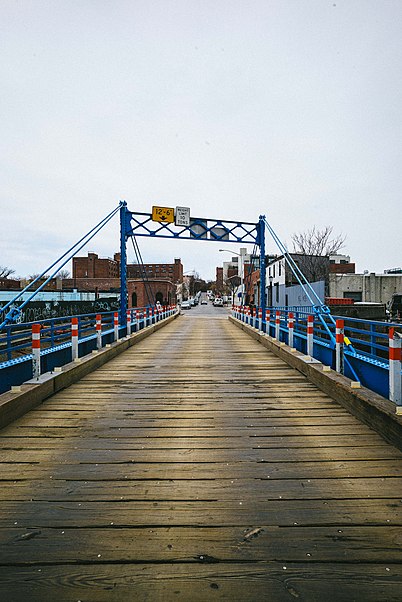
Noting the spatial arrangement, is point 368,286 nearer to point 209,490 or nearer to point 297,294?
point 297,294

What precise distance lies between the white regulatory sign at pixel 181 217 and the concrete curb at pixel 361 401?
12966 millimetres

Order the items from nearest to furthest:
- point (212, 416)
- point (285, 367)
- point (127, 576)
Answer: point (127, 576)
point (212, 416)
point (285, 367)

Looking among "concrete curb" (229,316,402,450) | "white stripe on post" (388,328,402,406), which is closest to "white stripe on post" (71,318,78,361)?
"concrete curb" (229,316,402,450)

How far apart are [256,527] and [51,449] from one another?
2.43 meters

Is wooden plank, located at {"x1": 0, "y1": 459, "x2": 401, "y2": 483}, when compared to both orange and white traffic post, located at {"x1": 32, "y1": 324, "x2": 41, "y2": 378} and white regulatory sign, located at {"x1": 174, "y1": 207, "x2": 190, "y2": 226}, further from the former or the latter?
white regulatory sign, located at {"x1": 174, "y1": 207, "x2": 190, "y2": 226}

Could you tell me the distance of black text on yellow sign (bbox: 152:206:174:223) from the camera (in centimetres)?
1862

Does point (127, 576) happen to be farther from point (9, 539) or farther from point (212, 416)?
point (212, 416)

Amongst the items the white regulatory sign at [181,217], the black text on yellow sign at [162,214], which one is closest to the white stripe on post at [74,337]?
the black text on yellow sign at [162,214]

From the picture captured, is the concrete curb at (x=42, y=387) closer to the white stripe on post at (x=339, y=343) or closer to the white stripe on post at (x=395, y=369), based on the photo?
the white stripe on post at (x=395, y=369)

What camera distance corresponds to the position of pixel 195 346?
13.0 meters

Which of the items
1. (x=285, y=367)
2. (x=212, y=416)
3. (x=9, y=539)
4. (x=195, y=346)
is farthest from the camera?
(x=195, y=346)

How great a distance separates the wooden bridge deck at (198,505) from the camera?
6.97ft

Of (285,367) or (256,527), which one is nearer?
(256,527)

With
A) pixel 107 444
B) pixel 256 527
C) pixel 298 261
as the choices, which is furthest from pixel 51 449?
pixel 298 261
